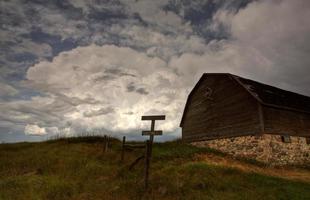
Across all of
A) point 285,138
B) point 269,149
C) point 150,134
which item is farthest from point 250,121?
point 150,134

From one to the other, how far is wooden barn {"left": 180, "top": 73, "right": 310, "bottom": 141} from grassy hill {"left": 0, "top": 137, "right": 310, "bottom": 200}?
362cm

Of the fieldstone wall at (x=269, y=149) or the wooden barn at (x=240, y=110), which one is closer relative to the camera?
the fieldstone wall at (x=269, y=149)

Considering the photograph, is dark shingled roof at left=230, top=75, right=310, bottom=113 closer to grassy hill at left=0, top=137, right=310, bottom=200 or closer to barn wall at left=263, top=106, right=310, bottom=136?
barn wall at left=263, top=106, right=310, bottom=136

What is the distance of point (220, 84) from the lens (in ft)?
78.4

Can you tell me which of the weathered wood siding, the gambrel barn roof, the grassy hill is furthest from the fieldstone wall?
the gambrel barn roof

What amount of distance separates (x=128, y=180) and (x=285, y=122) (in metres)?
15.1

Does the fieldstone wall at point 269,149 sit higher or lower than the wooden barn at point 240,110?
lower

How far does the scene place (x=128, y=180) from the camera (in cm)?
1312

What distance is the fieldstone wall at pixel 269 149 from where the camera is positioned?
1922cm

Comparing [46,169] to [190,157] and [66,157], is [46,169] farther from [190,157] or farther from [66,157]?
[190,157]

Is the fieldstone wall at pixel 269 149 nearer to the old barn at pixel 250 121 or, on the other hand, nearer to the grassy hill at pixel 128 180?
the old barn at pixel 250 121

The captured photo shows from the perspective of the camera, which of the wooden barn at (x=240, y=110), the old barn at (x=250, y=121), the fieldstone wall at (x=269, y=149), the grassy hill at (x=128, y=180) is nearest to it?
the grassy hill at (x=128, y=180)

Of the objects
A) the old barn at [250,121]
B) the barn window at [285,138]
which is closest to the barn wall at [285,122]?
the old barn at [250,121]

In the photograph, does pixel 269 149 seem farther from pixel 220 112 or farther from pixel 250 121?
pixel 220 112
